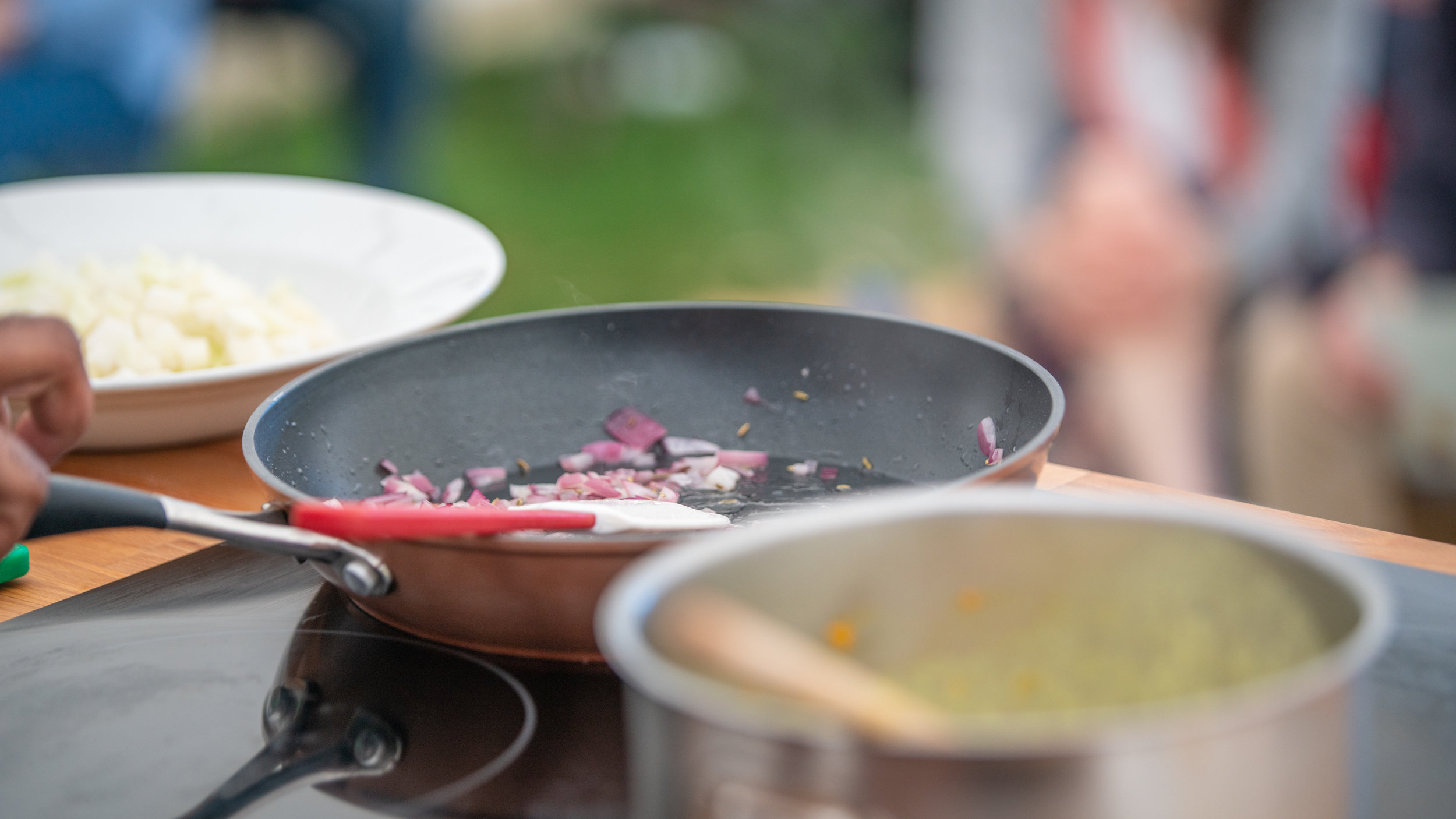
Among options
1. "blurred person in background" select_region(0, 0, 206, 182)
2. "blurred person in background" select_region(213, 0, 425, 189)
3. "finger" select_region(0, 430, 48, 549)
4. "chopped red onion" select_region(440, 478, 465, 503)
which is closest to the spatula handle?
"finger" select_region(0, 430, 48, 549)

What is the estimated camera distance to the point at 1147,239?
2270 mm

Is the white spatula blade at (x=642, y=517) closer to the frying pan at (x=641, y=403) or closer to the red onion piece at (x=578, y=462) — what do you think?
the frying pan at (x=641, y=403)

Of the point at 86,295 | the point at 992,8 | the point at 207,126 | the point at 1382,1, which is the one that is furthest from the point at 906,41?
the point at 86,295

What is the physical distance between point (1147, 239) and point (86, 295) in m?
1.75

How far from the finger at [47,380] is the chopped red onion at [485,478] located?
0.94ft

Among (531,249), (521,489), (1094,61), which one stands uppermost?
(1094,61)

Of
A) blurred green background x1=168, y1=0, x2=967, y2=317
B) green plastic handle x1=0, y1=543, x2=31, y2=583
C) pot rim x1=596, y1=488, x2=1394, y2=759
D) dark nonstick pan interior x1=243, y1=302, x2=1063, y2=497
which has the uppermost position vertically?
pot rim x1=596, y1=488, x2=1394, y2=759

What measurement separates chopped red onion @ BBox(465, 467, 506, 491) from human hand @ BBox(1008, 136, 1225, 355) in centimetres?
A: 151

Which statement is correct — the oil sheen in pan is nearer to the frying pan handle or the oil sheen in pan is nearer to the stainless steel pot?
the frying pan handle

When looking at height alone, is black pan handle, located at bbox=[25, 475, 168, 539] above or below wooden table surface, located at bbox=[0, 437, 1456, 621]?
above

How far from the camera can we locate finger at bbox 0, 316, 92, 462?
2.41 ft

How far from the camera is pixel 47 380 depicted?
2.48ft

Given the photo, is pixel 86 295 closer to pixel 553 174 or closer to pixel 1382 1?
pixel 1382 1

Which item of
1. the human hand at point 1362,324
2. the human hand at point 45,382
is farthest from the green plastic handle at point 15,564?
the human hand at point 1362,324
